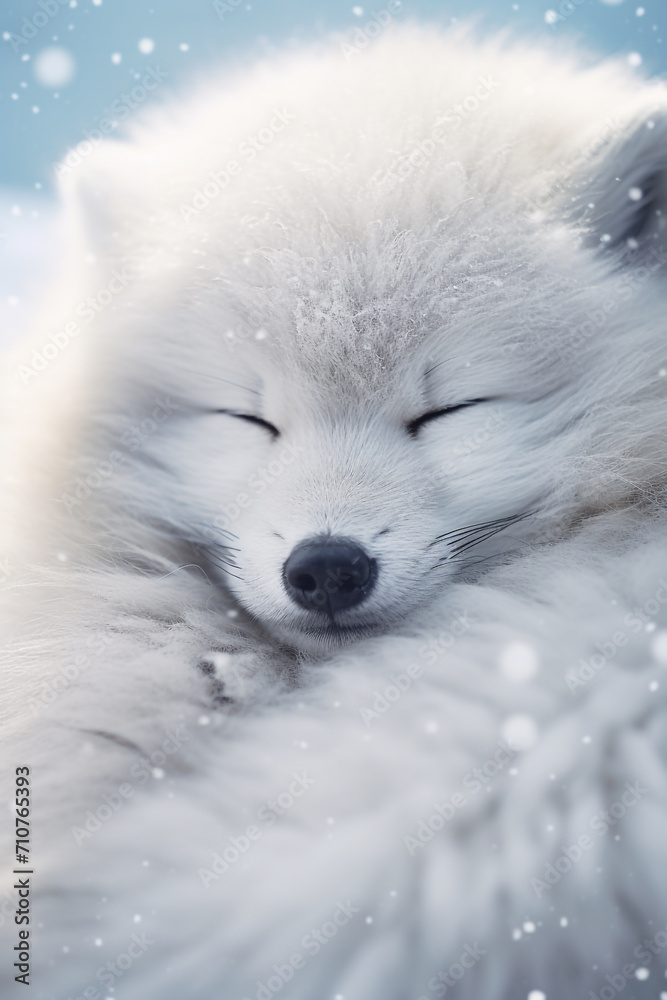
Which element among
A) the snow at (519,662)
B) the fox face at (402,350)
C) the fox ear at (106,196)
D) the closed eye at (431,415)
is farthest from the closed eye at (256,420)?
the snow at (519,662)

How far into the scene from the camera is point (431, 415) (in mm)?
1314

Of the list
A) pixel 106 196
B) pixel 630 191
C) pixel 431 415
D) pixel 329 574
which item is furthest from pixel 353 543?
pixel 106 196

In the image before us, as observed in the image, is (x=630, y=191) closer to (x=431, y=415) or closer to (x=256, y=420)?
(x=431, y=415)

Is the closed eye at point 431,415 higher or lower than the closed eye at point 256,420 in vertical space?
higher

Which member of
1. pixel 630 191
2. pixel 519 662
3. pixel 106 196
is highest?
pixel 630 191

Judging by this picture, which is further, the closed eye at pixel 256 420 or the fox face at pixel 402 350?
the closed eye at pixel 256 420

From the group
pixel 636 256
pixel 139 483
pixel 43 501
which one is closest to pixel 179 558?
pixel 139 483

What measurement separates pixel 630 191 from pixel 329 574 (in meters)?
0.84

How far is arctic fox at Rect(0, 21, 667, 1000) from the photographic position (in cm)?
85

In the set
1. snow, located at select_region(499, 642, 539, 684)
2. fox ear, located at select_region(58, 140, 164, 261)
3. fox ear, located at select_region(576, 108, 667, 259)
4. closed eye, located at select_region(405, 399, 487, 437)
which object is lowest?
snow, located at select_region(499, 642, 539, 684)

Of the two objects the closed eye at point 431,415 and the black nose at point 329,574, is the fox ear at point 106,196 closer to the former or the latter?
the closed eye at point 431,415

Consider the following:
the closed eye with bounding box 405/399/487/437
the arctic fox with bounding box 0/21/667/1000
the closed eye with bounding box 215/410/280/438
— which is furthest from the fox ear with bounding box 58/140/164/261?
the closed eye with bounding box 405/399/487/437

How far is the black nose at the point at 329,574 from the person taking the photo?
112 cm

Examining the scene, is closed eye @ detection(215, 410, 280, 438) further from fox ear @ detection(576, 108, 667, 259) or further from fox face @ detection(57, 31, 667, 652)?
fox ear @ detection(576, 108, 667, 259)
